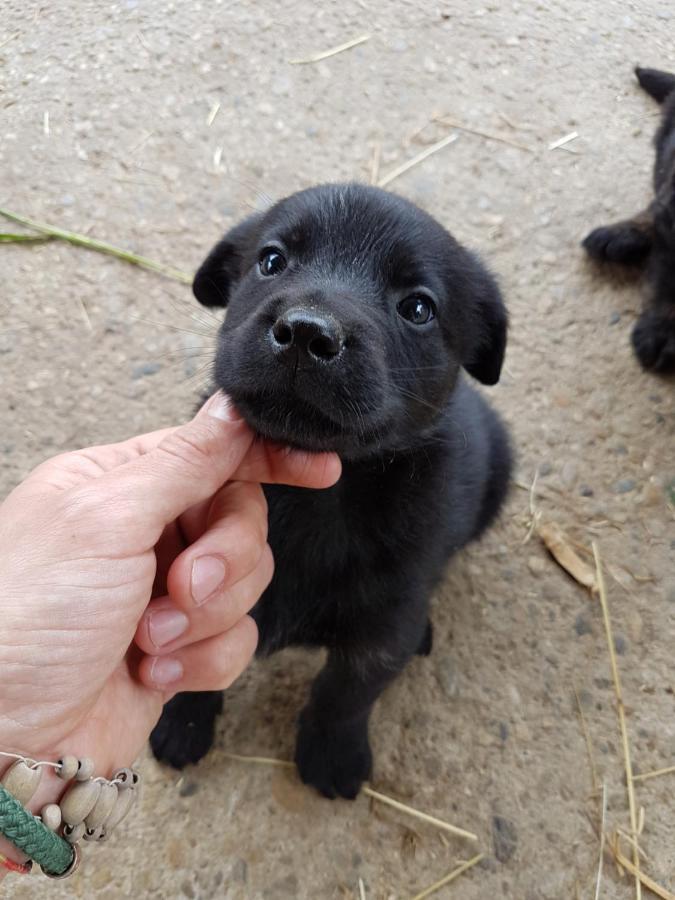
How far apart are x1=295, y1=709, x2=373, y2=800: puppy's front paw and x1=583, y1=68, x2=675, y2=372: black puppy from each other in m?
1.93

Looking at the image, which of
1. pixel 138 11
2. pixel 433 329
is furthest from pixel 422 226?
→ pixel 138 11

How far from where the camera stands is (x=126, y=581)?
1.51 meters

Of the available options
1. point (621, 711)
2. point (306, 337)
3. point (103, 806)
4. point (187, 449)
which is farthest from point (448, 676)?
point (306, 337)

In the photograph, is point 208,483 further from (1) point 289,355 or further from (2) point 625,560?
(2) point 625,560

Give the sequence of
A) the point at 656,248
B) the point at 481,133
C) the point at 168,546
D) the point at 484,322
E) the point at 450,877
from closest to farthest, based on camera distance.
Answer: the point at 168,546, the point at 484,322, the point at 450,877, the point at 656,248, the point at 481,133

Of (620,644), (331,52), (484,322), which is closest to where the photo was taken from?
(484,322)

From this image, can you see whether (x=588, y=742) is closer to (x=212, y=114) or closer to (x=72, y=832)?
(x=72, y=832)

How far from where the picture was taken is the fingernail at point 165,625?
1.64 metres

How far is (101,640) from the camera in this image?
1.51 metres

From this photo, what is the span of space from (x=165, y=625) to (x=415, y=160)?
9.18ft

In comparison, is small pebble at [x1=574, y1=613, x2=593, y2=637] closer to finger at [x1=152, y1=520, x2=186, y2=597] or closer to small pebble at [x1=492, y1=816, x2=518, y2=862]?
small pebble at [x1=492, y1=816, x2=518, y2=862]

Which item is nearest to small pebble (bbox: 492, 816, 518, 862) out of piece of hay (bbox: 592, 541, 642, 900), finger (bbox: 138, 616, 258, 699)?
piece of hay (bbox: 592, 541, 642, 900)

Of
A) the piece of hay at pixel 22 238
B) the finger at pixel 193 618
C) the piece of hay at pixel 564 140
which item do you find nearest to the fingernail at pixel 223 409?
the finger at pixel 193 618

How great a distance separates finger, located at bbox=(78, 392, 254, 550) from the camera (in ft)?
4.85
